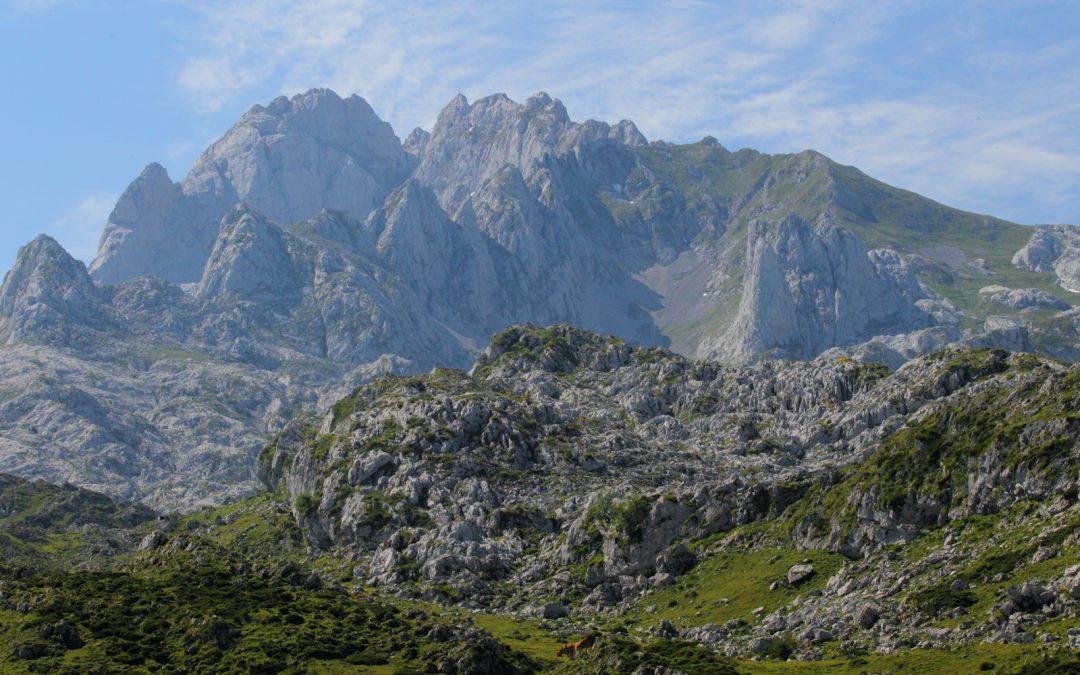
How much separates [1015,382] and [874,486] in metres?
27.5

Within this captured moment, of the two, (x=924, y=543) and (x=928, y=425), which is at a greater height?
(x=928, y=425)

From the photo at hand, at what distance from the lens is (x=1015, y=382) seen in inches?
6240

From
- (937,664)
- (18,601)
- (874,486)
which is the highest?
(18,601)

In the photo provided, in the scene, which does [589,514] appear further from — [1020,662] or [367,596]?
[1020,662]

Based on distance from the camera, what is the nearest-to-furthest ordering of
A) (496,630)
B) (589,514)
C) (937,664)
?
(937,664), (496,630), (589,514)

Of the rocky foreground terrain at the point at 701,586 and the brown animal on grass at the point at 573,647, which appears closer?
the rocky foreground terrain at the point at 701,586

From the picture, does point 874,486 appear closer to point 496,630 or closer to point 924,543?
point 924,543

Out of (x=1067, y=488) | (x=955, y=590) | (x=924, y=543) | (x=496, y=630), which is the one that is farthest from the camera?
(x=496, y=630)

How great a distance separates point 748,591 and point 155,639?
227 ft

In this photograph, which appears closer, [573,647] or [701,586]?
[573,647]

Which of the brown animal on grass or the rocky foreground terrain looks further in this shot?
the brown animal on grass

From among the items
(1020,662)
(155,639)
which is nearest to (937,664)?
(1020,662)

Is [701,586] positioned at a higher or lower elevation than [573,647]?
lower

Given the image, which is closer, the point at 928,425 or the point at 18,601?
the point at 18,601
